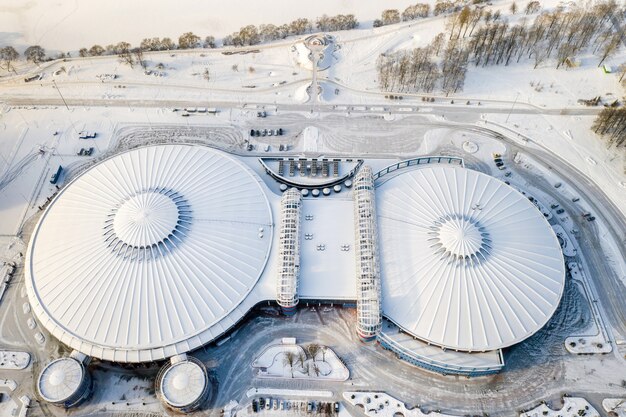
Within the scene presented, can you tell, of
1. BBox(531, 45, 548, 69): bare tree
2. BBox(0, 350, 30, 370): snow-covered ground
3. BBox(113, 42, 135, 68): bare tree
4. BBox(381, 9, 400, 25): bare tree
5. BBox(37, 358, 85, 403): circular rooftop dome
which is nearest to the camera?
BBox(37, 358, 85, 403): circular rooftop dome

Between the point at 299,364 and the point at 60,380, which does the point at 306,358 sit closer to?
the point at 299,364

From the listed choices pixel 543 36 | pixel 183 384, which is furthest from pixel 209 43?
pixel 183 384

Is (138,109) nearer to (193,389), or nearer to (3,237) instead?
(3,237)

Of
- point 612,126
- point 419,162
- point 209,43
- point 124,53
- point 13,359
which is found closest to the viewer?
point 13,359

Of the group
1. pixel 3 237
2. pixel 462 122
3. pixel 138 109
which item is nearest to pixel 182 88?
pixel 138 109

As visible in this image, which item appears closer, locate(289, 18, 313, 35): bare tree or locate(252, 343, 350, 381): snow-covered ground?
locate(252, 343, 350, 381): snow-covered ground

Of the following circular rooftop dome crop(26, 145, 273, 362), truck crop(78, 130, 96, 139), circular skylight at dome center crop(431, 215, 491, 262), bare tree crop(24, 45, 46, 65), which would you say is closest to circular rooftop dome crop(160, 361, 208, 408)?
circular rooftop dome crop(26, 145, 273, 362)

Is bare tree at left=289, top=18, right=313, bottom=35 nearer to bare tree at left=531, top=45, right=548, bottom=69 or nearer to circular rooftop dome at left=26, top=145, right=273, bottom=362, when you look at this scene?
circular rooftop dome at left=26, top=145, right=273, bottom=362
